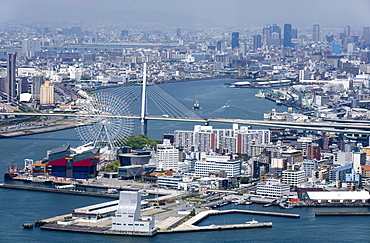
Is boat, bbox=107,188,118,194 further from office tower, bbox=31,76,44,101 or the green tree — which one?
office tower, bbox=31,76,44,101

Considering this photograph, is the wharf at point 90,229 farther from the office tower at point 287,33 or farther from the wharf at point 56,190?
the office tower at point 287,33

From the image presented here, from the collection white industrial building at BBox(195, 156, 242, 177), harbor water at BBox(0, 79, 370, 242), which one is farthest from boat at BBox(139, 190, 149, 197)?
white industrial building at BBox(195, 156, 242, 177)

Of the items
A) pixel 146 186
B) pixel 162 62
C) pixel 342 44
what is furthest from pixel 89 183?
pixel 342 44

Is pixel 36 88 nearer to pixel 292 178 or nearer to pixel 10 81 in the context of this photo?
pixel 10 81

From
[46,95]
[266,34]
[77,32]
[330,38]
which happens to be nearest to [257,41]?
[266,34]

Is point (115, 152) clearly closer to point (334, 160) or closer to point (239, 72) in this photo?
point (334, 160)
